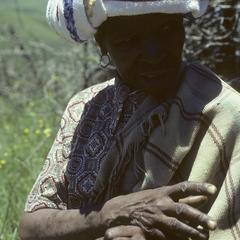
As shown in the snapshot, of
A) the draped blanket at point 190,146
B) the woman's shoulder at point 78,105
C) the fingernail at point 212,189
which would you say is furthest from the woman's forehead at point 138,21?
the fingernail at point 212,189

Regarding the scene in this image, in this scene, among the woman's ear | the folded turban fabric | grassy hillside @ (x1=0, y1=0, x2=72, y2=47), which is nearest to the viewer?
the folded turban fabric

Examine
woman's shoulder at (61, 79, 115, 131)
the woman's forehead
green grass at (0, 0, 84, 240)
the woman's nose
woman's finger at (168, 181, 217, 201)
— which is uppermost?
the woman's forehead

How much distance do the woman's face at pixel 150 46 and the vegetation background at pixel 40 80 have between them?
0.74 m

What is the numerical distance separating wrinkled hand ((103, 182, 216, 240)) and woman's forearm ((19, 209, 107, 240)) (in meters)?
0.11

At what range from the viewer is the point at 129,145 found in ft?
8.02

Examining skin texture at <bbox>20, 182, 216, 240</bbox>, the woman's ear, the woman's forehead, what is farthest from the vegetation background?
skin texture at <bbox>20, 182, 216, 240</bbox>

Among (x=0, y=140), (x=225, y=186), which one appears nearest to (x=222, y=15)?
(x=225, y=186)

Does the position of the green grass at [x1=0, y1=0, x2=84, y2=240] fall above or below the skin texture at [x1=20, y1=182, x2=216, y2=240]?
below

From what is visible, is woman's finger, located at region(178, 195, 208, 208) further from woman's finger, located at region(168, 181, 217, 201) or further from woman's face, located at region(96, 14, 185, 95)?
woman's face, located at region(96, 14, 185, 95)

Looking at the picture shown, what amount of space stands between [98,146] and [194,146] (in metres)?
0.44

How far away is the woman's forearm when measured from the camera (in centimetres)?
244

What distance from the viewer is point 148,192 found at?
229 cm

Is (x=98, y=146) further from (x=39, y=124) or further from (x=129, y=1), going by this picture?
(x=39, y=124)

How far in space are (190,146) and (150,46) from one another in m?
0.35
